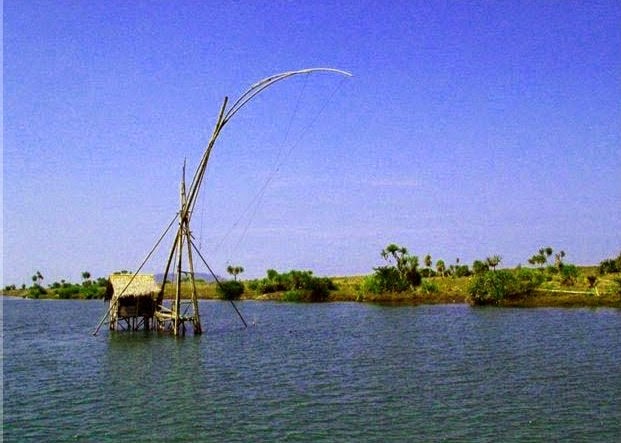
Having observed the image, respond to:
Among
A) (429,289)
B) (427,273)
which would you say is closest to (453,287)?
(429,289)

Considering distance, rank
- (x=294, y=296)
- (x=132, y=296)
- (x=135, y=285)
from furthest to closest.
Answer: (x=294, y=296)
(x=132, y=296)
(x=135, y=285)

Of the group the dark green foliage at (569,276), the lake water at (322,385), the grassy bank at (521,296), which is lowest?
the lake water at (322,385)

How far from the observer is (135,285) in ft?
115

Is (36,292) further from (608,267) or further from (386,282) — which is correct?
(608,267)

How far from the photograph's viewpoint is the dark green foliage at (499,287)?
53.7 metres

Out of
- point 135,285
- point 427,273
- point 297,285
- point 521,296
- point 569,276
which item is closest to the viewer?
point 135,285

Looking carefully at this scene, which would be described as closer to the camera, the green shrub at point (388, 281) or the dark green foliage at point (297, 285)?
the green shrub at point (388, 281)

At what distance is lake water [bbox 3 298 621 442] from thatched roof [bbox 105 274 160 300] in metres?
2.66

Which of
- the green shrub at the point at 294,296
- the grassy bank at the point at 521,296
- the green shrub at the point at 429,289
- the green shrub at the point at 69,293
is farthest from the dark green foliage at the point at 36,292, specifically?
the green shrub at the point at 429,289

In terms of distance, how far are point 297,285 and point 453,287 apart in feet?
61.6

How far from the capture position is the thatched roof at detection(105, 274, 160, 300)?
34781 millimetres

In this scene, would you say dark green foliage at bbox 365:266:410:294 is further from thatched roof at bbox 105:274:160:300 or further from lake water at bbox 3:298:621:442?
thatched roof at bbox 105:274:160:300

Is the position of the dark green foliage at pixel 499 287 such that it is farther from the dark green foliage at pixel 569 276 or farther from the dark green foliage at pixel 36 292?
the dark green foliage at pixel 36 292

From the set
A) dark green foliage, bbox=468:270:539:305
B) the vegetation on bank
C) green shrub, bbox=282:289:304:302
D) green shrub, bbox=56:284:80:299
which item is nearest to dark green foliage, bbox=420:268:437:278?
the vegetation on bank
